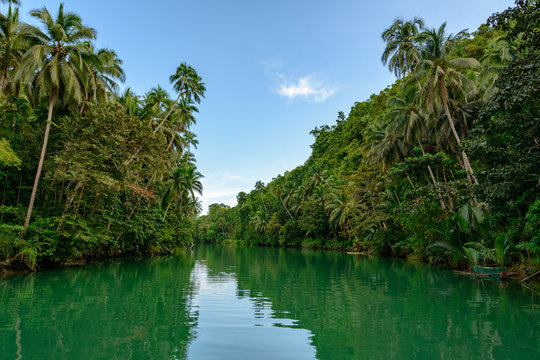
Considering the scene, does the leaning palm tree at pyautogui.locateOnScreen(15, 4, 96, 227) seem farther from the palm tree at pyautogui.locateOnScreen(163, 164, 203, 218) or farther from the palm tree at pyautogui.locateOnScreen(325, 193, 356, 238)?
the palm tree at pyautogui.locateOnScreen(325, 193, 356, 238)

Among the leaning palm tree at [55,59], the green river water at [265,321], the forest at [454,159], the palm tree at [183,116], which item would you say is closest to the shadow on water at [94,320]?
the green river water at [265,321]

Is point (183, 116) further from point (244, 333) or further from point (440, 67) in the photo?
point (244, 333)

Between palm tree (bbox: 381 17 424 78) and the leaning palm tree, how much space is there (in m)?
25.4

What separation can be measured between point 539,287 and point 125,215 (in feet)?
83.8

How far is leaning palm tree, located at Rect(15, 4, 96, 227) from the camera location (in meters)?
16.7

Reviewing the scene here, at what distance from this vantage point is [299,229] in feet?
207

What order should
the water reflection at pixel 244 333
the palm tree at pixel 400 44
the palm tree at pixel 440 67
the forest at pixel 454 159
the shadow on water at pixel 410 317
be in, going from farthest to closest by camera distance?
the palm tree at pixel 400 44, the palm tree at pixel 440 67, the forest at pixel 454 159, the shadow on water at pixel 410 317, the water reflection at pixel 244 333

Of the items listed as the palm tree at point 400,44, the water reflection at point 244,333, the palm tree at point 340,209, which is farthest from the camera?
the palm tree at point 340,209

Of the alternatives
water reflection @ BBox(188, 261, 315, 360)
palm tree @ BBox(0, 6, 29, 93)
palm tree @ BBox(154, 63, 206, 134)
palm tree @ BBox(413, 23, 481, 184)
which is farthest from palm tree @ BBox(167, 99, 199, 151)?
water reflection @ BBox(188, 261, 315, 360)

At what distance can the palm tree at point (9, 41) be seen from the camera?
1692 centimetres

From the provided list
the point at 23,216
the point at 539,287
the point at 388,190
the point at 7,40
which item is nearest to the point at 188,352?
the point at 539,287

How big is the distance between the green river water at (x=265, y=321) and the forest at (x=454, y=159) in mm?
3586

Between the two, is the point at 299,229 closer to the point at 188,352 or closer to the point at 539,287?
the point at 539,287

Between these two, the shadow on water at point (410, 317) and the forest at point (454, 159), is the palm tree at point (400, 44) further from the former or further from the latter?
the shadow on water at point (410, 317)
